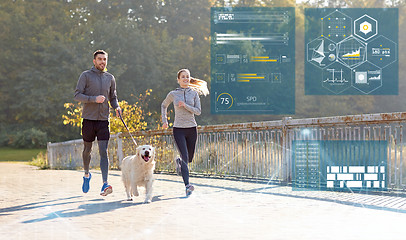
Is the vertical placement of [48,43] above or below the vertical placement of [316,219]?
above

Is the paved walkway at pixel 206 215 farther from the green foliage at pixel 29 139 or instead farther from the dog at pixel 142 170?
the green foliage at pixel 29 139

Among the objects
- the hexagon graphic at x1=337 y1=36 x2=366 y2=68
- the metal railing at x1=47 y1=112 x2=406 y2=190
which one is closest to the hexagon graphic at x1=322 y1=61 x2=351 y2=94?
the hexagon graphic at x1=337 y1=36 x2=366 y2=68

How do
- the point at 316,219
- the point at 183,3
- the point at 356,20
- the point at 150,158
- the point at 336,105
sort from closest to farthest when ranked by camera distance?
the point at 316,219 < the point at 150,158 < the point at 356,20 < the point at 336,105 < the point at 183,3

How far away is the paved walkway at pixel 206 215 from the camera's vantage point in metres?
5.87

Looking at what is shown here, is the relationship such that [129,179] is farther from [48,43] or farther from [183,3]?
[183,3]

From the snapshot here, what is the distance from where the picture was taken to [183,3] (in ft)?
195

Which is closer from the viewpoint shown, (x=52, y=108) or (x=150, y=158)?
(x=150, y=158)

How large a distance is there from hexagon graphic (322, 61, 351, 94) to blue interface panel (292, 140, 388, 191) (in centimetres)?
3582

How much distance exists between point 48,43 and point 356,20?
24.5 meters

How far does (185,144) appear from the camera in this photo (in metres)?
9.78

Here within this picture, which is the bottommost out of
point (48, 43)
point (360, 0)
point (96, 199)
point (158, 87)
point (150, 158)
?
point (96, 199)

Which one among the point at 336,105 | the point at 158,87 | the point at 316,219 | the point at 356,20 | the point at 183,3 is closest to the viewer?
the point at 316,219

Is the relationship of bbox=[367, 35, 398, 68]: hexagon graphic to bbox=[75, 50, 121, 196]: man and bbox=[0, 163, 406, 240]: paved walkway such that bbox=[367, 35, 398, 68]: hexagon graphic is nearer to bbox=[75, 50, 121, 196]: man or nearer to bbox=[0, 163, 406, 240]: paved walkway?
bbox=[0, 163, 406, 240]: paved walkway

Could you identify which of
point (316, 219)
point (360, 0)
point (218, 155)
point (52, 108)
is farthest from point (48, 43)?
point (316, 219)
